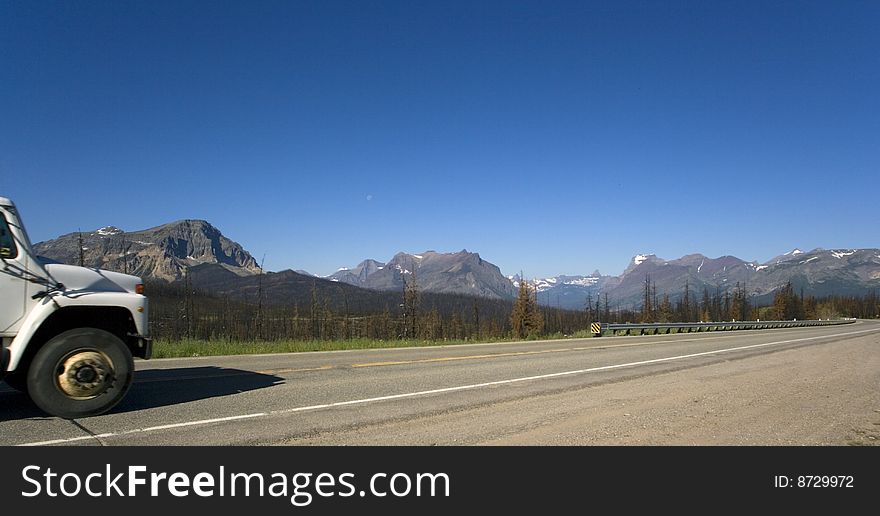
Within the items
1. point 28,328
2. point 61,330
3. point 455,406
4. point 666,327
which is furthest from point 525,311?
point 28,328

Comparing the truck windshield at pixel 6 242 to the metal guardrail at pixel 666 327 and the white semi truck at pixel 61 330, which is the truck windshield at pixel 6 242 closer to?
the white semi truck at pixel 61 330

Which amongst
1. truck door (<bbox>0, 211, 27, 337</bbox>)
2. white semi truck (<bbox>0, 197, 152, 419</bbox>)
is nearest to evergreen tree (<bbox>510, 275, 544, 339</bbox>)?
white semi truck (<bbox>0, 197, 152, 419</bbox>)

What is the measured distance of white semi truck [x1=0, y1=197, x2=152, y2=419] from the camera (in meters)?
6.28

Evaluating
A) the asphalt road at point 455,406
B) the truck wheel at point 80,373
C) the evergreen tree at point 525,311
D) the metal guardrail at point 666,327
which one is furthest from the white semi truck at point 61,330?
the evergreen tree at point 525,311

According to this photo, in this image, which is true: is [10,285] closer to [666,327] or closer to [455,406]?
[455,406]

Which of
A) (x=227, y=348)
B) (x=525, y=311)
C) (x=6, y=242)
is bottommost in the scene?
(x=525, y=311)

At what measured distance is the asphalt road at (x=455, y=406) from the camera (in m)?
6.07

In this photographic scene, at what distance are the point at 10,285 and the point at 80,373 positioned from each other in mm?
1278

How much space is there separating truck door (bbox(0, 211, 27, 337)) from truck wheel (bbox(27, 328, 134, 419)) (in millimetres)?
448

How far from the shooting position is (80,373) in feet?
21.5

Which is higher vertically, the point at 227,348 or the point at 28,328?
the point at 28,328
